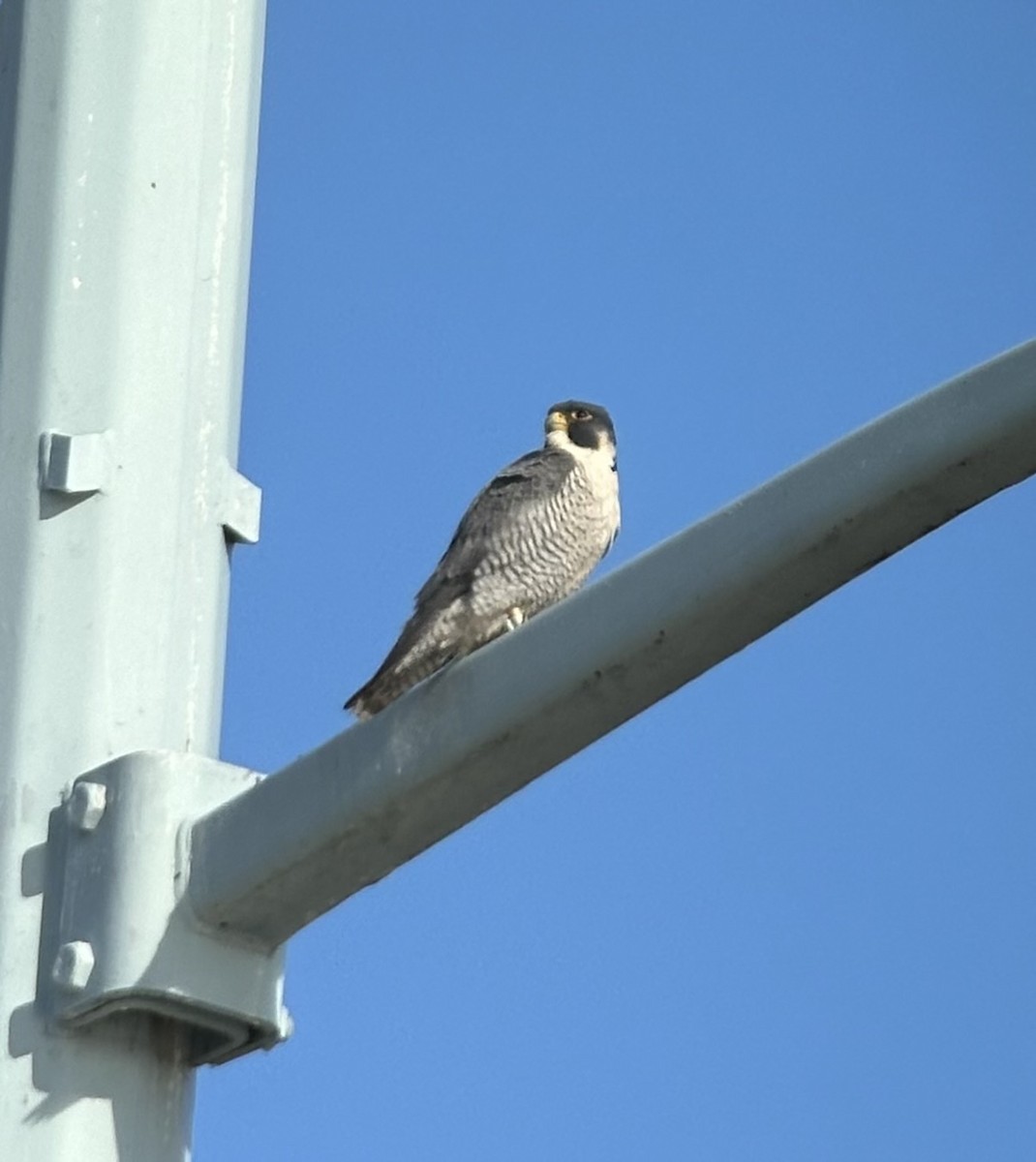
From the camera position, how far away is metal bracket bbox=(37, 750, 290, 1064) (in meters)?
2.91

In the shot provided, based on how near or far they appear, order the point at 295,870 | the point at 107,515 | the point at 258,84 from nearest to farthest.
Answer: the point at 295,870 < the point at 107,515 < the point at 258,84

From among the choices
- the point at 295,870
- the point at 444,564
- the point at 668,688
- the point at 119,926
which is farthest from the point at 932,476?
the point at 444,564

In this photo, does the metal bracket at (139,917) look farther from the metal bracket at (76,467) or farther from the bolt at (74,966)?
the metal bracket at (76,467)

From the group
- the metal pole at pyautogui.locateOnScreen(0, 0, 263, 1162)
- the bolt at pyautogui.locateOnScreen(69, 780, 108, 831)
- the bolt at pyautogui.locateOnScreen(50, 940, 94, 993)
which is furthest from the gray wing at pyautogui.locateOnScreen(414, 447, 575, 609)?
the bolt at pyautogui.locateOnScreen(50, 940, 94, 993)

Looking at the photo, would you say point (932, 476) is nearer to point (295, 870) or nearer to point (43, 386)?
point (295, 870)

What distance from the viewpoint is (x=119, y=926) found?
2939 millimetres

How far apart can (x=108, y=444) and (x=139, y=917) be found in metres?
0.57

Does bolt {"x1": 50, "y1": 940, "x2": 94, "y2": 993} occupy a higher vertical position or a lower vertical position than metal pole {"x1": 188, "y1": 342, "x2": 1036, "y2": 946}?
lower

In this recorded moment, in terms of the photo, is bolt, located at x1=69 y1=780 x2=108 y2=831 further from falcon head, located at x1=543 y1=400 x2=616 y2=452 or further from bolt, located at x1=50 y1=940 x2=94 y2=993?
falcon head, located at x1=543 y1=400 x2=616 y2=452

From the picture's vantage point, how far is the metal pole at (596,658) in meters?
2.60

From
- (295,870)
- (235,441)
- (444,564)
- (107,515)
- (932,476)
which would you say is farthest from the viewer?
(444,564)

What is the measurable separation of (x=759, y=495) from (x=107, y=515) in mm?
858

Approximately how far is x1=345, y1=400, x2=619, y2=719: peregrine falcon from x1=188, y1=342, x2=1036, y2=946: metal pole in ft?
7.35

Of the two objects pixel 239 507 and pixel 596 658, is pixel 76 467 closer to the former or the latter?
pixel 239 507
